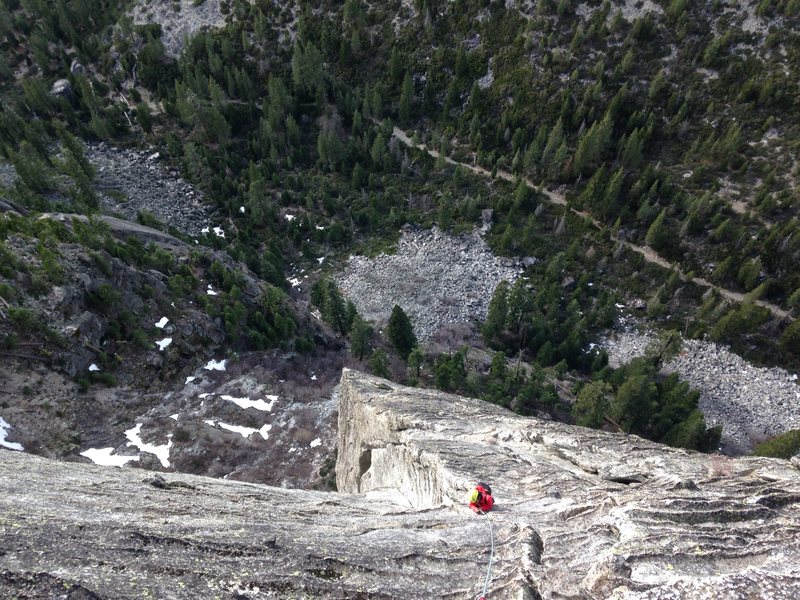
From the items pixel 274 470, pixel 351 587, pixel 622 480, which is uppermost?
pixel 351 587

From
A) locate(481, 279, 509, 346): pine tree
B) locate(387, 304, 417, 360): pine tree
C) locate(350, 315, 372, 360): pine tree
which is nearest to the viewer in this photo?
locate(350, 315, 372, 360): pine tree

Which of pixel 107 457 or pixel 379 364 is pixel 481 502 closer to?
pixel 107 457

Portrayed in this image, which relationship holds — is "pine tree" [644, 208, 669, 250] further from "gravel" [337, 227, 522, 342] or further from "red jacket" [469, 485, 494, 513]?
"red jacket" [469, 485, 494, 513]

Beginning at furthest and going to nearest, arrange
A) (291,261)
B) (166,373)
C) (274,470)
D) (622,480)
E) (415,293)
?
(291,261), (415,293), (166,373), (274,470), (622,480)

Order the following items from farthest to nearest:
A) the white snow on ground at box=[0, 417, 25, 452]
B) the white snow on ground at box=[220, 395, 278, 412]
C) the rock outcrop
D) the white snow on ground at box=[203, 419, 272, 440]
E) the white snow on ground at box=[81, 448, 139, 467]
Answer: the white snow on ground at box=[220, 395, 278, 412], the white snow on ground at box=[203, 419, 272, 440], the white snow on ground at box=[81, 448, 139, 467], the white snow on ground at box=[0, 417, 25, 452], the rock outcrop

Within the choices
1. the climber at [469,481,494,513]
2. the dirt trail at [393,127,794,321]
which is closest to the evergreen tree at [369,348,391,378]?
the climber at [469,481,494,513]

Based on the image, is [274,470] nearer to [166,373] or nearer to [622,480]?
[166,373]

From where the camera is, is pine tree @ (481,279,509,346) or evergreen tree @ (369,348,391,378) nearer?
evergreen tree @ (369,348,391,378)

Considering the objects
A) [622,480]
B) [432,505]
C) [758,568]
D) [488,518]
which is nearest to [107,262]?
[432,505]
